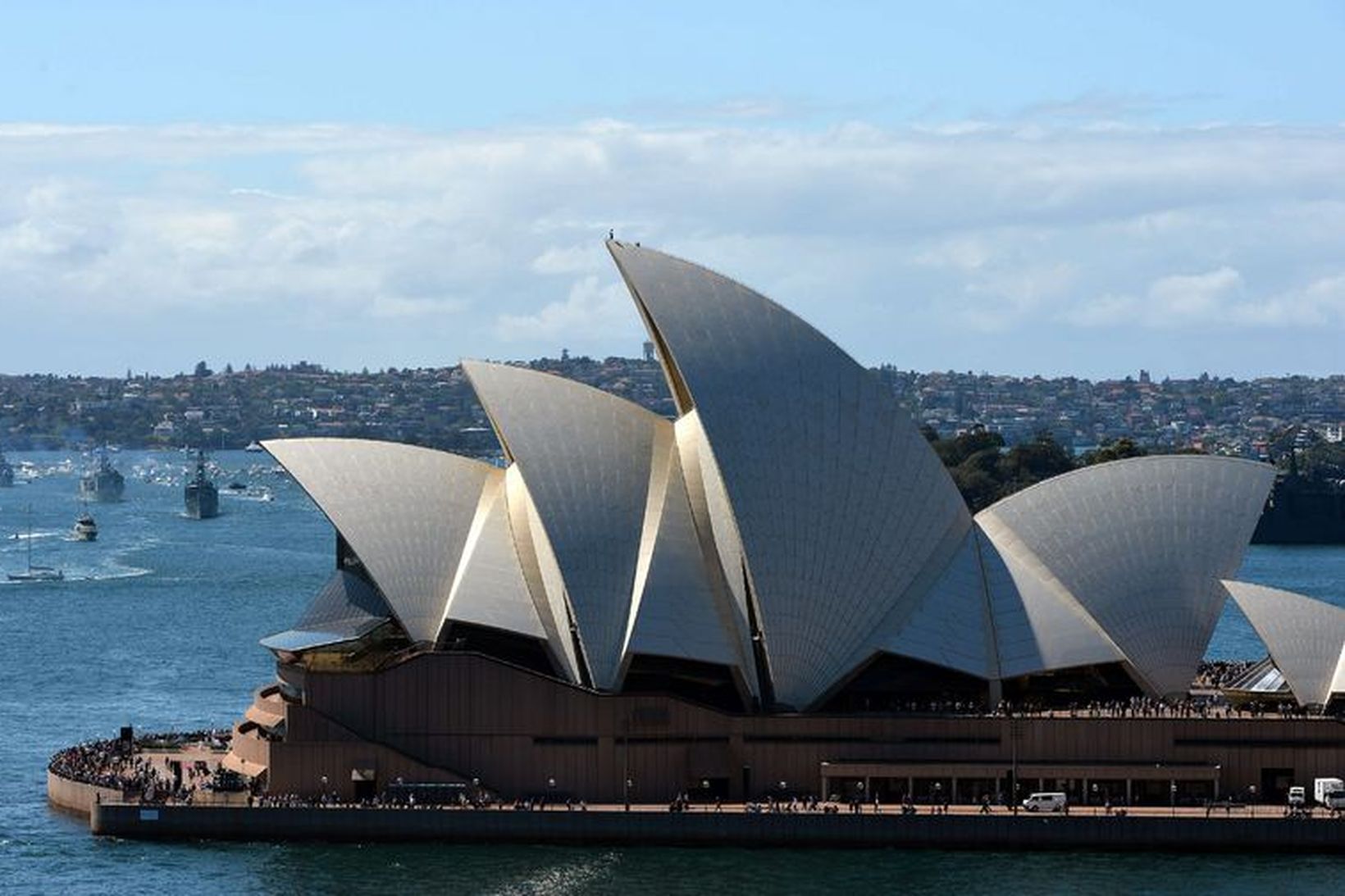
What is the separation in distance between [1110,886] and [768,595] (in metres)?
10.4

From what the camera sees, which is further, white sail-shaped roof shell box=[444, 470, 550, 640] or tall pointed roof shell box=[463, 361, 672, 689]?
white sail-shaped roof shell box=[444, 470, 550, 640]

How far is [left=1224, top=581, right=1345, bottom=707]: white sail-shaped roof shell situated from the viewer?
6141 centimetres

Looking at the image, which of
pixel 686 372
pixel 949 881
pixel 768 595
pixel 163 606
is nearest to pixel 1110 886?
pixel 949 881

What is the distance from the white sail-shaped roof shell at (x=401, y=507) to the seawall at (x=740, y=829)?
550 centimetres

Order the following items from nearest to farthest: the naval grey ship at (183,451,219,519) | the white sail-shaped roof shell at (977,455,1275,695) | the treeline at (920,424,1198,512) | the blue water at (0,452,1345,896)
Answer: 1. the blue water at (0,452,1345,896)
2. the white sail-shaped roof shell at (977,455,1275,695)
3. the treeline at (920,424,1198,512)
4. the naval grey ship at (183,451,219,519)

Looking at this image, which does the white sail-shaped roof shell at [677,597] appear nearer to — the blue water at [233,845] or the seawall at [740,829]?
the seawall at [740,829]

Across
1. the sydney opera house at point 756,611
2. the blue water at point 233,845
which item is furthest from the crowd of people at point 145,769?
the sydney opera house at point 756,611

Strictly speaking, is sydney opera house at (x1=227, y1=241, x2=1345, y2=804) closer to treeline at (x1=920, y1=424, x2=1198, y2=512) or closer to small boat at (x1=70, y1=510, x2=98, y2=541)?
treeline at (x1=920, y1=424, x2=1198, y2=512)

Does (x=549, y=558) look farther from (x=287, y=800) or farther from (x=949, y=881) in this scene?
(x=949, y=881)

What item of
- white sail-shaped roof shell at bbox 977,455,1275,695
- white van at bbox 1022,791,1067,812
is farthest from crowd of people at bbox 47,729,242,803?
white sail-shaped roof shell at bbox 977,455,1275,695

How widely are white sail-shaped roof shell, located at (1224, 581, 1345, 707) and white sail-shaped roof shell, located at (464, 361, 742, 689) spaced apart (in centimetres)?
1093

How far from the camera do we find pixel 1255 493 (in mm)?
64812

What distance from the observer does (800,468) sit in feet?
203

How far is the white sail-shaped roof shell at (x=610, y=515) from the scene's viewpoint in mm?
60406
